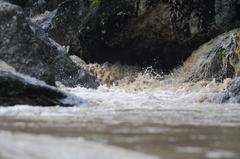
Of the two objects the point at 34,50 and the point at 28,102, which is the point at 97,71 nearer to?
the point at 34,50

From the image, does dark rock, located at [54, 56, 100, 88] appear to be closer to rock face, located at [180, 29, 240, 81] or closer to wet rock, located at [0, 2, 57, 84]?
wet rock, located at [0, 2, 57, 84]

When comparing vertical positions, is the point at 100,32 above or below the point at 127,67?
above

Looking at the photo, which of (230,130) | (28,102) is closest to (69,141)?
(230,130)

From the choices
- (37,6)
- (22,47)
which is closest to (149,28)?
(22,47)

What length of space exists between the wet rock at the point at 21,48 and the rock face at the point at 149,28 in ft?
17.2

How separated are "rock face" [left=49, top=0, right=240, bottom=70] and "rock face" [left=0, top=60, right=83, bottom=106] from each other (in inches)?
348

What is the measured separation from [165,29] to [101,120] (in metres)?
11.3

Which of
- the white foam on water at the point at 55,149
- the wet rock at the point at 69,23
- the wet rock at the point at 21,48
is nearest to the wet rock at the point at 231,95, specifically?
the wet rock at the point at 21,48

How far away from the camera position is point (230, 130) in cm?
538

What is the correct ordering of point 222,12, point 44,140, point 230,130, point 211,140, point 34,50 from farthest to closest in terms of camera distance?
point 222,12
point 34,50
point 230,130
point 211,140
point 44,140

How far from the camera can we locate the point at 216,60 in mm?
15430

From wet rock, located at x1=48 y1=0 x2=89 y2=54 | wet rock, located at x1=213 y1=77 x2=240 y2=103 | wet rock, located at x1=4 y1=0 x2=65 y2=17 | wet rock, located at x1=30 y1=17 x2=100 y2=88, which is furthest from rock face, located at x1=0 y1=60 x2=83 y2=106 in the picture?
wet rock, located at x1=4 y1=0 x2=65 y2=17

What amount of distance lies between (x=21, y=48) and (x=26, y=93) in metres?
3.83

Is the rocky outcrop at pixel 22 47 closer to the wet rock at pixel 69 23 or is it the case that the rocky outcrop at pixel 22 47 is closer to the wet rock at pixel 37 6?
the wet rock at pixel 69 23
